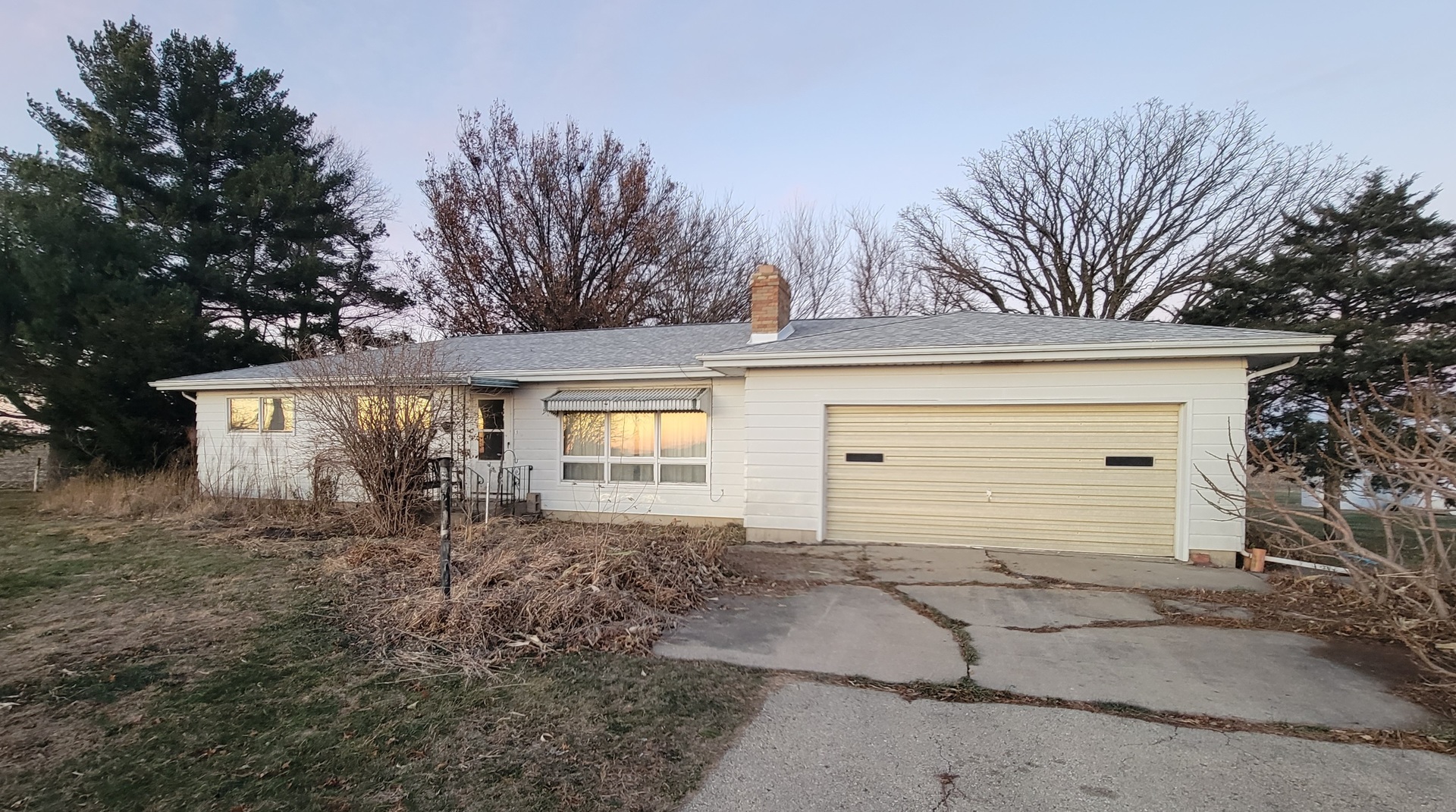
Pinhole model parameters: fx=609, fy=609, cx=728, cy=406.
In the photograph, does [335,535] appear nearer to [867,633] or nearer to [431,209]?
[867,633]

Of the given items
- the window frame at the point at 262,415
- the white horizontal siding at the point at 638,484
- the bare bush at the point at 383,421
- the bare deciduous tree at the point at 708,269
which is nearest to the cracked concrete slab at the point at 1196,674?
the white horizontal siding at the point at 638,484

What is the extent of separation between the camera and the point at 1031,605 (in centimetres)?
548

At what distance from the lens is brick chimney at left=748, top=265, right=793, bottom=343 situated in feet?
32.4

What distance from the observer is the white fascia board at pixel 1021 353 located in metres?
→ 6.84

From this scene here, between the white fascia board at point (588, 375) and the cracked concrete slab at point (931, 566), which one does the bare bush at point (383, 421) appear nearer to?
the white fascia board at point (588, 375)

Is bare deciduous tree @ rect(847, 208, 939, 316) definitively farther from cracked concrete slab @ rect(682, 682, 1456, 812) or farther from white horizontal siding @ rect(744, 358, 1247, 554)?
cracked concrete slab @ rect(682, 682, 1456, 812)

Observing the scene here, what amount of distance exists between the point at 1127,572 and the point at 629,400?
6914 millimetres

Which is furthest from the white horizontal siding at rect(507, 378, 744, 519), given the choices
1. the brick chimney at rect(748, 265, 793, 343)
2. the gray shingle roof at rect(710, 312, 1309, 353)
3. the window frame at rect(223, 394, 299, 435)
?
the window frame at rect(223, 394, 299, 435)

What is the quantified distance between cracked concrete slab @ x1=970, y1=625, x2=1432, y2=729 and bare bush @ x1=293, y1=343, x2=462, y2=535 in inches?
290

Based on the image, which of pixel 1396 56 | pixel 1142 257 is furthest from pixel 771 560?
pixel 1142 257

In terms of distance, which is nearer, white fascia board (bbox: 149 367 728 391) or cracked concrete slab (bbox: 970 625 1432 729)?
cracked concrete slab (bbox: 970 625 1432 729)

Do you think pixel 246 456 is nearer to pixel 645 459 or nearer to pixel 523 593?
pixel 645 459

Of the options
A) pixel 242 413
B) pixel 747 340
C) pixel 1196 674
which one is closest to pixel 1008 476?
pixel 1196 674

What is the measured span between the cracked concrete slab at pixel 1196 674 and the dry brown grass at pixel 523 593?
2.60 m
